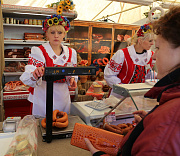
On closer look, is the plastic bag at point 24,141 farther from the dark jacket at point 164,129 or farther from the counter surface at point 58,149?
the dark jacket at point 164,129

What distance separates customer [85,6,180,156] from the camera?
54 centimetres

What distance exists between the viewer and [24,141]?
1.09m

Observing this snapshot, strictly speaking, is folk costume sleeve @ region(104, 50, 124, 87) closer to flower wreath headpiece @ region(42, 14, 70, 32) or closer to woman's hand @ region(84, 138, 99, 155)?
flower wreath headpiece @ region(42, 14, 70, 32)

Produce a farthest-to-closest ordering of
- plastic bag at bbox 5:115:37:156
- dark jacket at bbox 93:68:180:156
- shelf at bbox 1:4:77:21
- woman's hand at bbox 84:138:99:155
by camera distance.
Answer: shelf at bbox 1:4:77:21 → plastic bag at bbox 5:115:37:156 → woman's hand at bbox 84:138:99:155 → dark jacket at bbox 93:68:180:156

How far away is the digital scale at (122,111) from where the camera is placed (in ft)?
4.34

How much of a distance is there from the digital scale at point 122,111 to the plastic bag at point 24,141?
50 centimetres

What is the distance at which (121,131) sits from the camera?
1.34 meters

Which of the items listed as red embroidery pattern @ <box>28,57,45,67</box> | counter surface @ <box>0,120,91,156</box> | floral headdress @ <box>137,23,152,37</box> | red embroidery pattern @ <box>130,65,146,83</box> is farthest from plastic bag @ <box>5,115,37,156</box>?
floral headdress @ <box>137,23,152,37</box>

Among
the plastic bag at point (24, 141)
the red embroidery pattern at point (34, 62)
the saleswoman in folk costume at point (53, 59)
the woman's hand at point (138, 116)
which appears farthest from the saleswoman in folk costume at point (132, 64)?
the plastic bag at point (24, 141)

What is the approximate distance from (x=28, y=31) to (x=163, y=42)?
4712 millimetres

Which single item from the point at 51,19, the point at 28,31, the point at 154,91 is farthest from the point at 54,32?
the point at 28,31

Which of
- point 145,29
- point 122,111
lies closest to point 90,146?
point 122,111

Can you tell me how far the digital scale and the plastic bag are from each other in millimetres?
498

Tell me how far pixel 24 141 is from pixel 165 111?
89 centimetres
